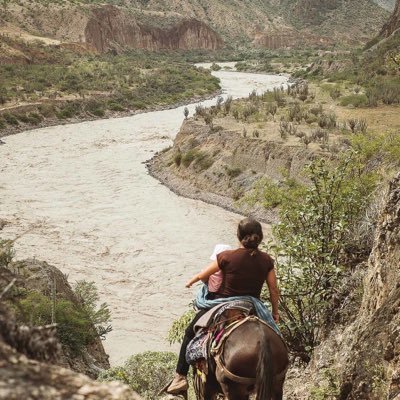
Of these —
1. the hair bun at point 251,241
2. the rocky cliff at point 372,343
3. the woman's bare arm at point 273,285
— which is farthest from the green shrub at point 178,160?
the hair bun at point 251,241

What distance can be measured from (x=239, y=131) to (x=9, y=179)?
41.4 feet

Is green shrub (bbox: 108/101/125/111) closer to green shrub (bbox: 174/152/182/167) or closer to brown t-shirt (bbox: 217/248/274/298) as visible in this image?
green shrub (bbox: 174/152/182/167)

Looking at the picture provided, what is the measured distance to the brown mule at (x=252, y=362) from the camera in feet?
14.9

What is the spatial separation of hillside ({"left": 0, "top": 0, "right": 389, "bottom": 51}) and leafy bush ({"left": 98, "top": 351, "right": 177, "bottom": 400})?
2893 inches

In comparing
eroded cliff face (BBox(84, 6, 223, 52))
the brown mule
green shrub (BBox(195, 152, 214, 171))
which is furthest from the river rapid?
eroded cliff face (BBox(84, 6, 223, 52))

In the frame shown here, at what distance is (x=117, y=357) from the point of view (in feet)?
43.2

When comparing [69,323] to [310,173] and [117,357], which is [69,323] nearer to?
[117,357]

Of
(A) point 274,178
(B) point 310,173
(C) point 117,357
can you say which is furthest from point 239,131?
(B) point 310,173

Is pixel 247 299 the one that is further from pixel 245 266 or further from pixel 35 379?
pixel 35 379

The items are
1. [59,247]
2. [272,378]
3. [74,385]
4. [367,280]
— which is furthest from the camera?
[59,247]

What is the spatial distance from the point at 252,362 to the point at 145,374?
5.02 m

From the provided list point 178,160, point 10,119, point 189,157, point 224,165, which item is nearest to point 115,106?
point 10,119

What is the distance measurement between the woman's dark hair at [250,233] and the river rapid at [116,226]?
4.97m

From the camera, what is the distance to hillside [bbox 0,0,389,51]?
303 ft
